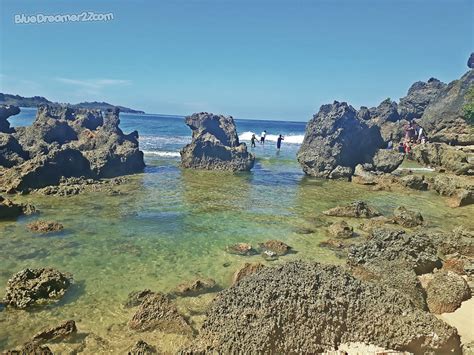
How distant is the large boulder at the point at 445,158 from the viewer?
28.8 m

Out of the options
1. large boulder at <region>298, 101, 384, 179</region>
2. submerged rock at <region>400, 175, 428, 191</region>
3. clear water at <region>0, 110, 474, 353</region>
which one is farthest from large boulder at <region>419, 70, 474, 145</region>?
clear water at <region>0, 110, 474, 353</region>

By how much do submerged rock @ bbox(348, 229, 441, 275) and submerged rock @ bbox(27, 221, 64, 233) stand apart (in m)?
10.5

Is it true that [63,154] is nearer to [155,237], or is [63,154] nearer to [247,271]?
[155,237]

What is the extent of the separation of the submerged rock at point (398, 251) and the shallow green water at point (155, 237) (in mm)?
1565

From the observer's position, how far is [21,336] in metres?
7.47

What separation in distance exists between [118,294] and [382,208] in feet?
49.4

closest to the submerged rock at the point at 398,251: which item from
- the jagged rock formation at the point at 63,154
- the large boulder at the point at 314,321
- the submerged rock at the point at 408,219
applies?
the large boulder at the point at 314,321

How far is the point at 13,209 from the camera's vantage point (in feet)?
51.4

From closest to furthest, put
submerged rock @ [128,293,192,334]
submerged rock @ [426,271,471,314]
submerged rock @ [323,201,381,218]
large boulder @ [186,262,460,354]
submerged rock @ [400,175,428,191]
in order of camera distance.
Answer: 1. large boulder @ [186,262,460,354]
2. submerged rock @ [128,293,192,334]
3. submerged rock @ [426,271,471,314]
4. submerged rock @ [323,201,381,218]
5. submerged rock @ [400,175,428,191]

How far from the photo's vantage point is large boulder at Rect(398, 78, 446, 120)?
69500 mm

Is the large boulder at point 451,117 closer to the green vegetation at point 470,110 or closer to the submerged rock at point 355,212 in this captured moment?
the green vegetation at point 470,110

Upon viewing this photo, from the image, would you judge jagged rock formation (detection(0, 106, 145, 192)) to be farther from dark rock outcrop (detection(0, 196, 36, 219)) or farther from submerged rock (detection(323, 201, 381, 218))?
submerged rock (detection(323, 201, 381, 218))

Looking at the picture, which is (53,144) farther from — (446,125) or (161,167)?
(446,125)

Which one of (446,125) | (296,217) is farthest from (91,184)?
(446,125)
